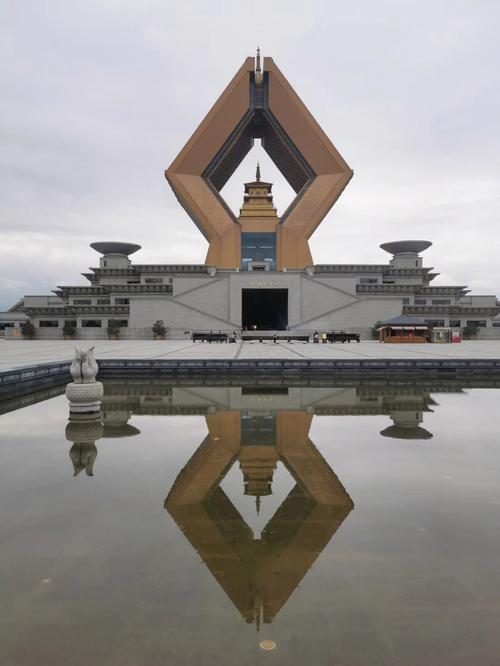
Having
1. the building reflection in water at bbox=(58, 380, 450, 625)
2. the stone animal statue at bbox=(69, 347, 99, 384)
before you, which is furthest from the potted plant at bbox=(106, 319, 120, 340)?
the stone animal statue at bbox=(69, 347, 99, 384)

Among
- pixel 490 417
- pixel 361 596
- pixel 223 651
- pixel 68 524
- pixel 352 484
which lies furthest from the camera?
pixel 490 417

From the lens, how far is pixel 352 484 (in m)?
5.55

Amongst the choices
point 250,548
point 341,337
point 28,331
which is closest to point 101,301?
point 28,331

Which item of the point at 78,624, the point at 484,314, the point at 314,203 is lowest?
the point at 78,624

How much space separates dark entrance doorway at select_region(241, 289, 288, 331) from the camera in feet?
170

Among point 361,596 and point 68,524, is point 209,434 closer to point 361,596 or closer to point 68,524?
point 68,524

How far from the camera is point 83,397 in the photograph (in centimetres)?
984

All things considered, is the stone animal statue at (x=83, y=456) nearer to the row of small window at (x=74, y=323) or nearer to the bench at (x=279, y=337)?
the bench at (x=279, y=337)

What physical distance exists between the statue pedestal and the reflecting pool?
158cm

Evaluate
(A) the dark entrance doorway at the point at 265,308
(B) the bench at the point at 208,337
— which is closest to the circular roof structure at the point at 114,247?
(A) the dark entrance doorway at the point at 265,308

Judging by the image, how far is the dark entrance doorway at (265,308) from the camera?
51.9m

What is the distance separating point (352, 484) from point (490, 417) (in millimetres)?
5605

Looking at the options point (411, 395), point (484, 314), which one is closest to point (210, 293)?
point (484, 314)

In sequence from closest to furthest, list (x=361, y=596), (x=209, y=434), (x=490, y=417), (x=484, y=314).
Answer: (x=361, y=596) → (x=209, y=434) → (x=490, y=417) → (x=484, y=314)
